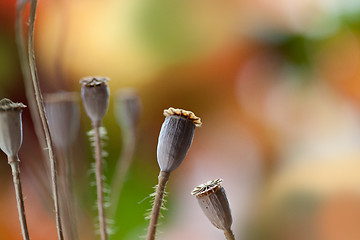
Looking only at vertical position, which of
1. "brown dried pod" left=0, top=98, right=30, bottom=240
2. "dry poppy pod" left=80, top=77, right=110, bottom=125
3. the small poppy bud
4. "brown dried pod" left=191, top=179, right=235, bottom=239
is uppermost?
the small poppy bud

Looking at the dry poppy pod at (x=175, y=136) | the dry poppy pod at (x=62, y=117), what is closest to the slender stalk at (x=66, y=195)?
the dry poppy pod at (x=62, y=117)

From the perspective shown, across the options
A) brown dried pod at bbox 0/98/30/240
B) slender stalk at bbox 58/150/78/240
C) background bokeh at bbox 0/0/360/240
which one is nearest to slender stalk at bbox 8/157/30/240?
brown dried pod at bbox 0/98/30/240

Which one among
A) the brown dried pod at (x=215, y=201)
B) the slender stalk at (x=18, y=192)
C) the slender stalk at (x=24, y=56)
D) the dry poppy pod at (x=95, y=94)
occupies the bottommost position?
the brown dried pod at (x=215, y=201)

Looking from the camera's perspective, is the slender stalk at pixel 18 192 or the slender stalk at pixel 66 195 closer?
the slender stalk at pixel 18 192

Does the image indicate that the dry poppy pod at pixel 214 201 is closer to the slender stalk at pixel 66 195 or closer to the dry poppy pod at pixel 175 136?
the dry poppy pod at pixel 175 136

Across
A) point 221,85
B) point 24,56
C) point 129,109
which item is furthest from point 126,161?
point 221,85

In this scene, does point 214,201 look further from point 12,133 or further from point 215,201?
point 12,133

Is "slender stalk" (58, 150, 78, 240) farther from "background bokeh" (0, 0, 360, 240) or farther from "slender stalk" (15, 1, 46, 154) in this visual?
"background bokeh" (0, 0, 360, 240)
